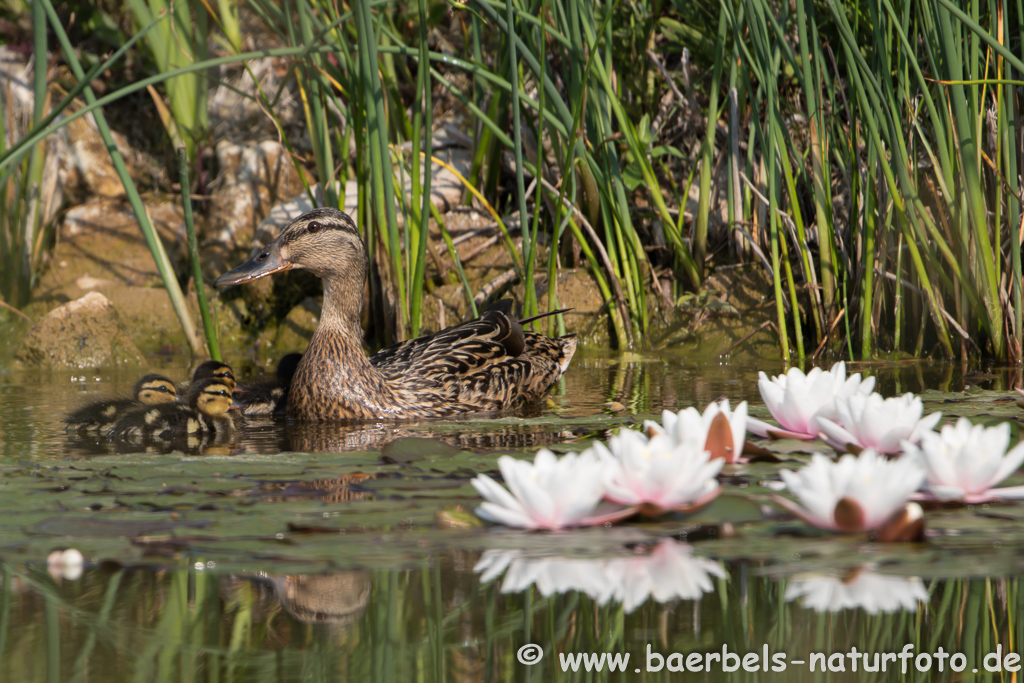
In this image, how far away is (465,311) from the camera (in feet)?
22.7

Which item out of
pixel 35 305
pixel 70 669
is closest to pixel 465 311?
pixel 35 305

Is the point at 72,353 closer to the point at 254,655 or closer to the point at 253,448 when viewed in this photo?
the point at 253,448

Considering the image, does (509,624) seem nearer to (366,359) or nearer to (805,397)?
(805,397)

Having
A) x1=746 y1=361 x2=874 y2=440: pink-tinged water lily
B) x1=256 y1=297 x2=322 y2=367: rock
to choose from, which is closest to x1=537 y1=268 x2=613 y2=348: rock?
x1=256 y1=297 x2=322 y2=367: rock

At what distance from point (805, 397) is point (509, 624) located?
1.34m

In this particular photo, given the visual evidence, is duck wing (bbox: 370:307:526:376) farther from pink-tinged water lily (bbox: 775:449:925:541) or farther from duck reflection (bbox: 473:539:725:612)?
A: pink-tinged water lily (bbox: 775:449:925:541)

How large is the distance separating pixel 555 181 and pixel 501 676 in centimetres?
562

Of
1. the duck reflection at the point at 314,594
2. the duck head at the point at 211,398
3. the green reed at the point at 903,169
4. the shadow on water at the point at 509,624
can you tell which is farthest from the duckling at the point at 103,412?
the green reed at the point at 903,169

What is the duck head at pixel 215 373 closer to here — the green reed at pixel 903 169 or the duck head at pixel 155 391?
the duck head at pixel 155 391

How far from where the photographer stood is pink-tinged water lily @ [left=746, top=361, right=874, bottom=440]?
275cm

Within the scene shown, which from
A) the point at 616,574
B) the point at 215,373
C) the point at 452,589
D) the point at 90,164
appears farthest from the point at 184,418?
the point at 90,164

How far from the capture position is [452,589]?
6.14 feet

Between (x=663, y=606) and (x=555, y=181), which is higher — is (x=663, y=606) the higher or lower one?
the lower one

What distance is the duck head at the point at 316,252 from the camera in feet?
15.8
